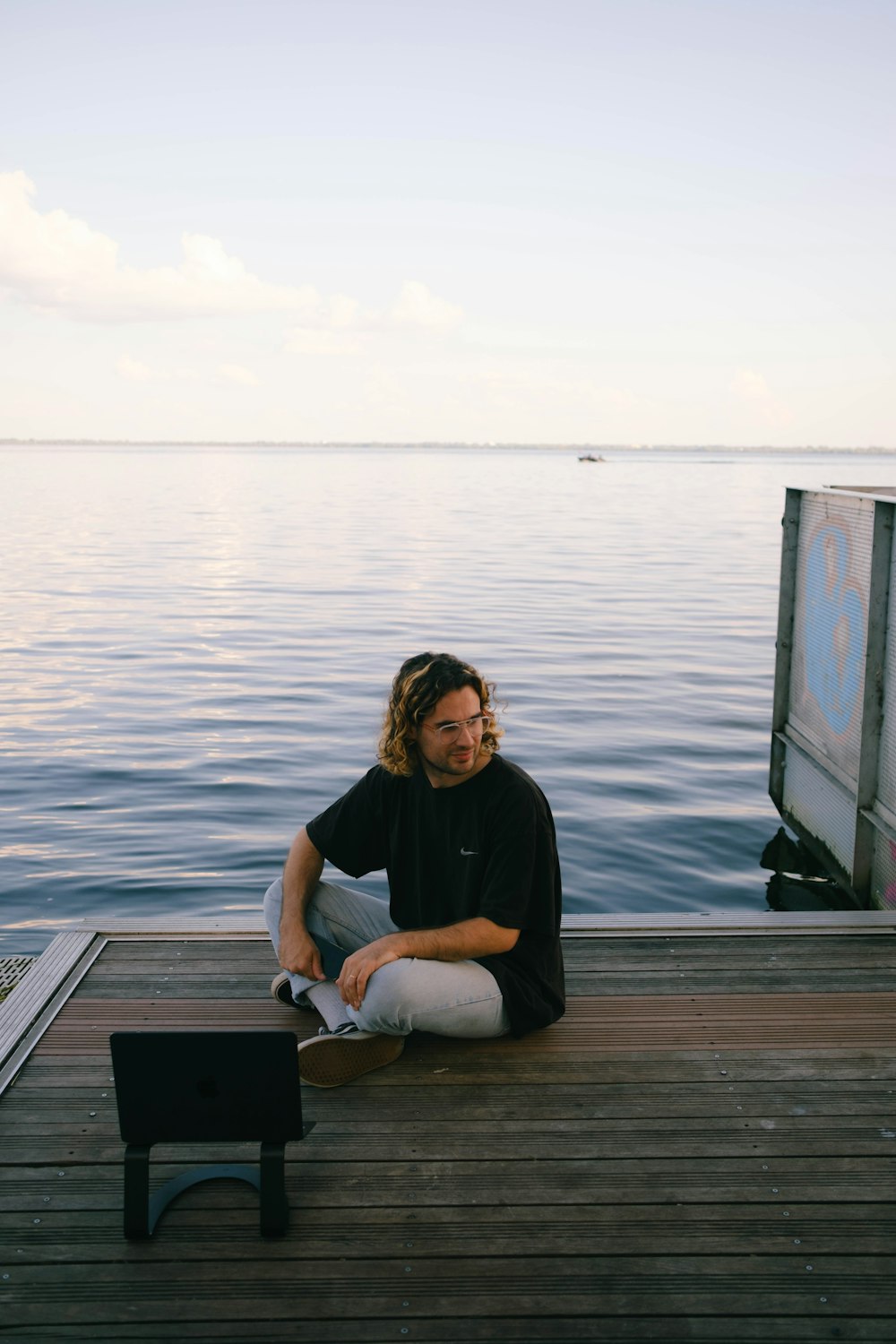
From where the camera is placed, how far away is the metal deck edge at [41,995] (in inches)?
145

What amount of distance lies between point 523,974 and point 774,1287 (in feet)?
4.04

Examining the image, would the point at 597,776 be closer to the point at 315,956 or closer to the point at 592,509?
the point at 315,956

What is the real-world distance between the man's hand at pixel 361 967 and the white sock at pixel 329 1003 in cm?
16

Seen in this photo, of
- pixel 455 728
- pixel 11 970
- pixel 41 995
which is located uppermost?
pixel 455 728

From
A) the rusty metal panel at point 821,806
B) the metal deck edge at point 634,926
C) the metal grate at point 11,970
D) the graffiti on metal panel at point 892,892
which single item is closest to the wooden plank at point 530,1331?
the metal deck edge at point 634,926

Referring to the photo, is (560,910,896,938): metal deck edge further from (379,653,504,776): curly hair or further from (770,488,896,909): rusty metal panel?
(379,653,504,776): curly hair

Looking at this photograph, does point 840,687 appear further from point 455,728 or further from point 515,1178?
point 515,1178

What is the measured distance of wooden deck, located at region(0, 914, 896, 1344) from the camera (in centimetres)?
257

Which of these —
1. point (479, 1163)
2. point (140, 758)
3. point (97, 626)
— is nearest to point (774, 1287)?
point (479, 1163)

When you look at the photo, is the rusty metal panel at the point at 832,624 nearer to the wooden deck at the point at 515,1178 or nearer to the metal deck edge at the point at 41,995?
the wooden deck at the point at 515,1178

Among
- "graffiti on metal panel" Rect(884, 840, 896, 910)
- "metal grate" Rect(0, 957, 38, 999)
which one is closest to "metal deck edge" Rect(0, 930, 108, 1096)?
"metal grate" Rect(0, 957, 38, 999)

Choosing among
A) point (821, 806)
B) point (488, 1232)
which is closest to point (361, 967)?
point (488, 1232)

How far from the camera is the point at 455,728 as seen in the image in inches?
138

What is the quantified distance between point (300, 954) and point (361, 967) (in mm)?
350
